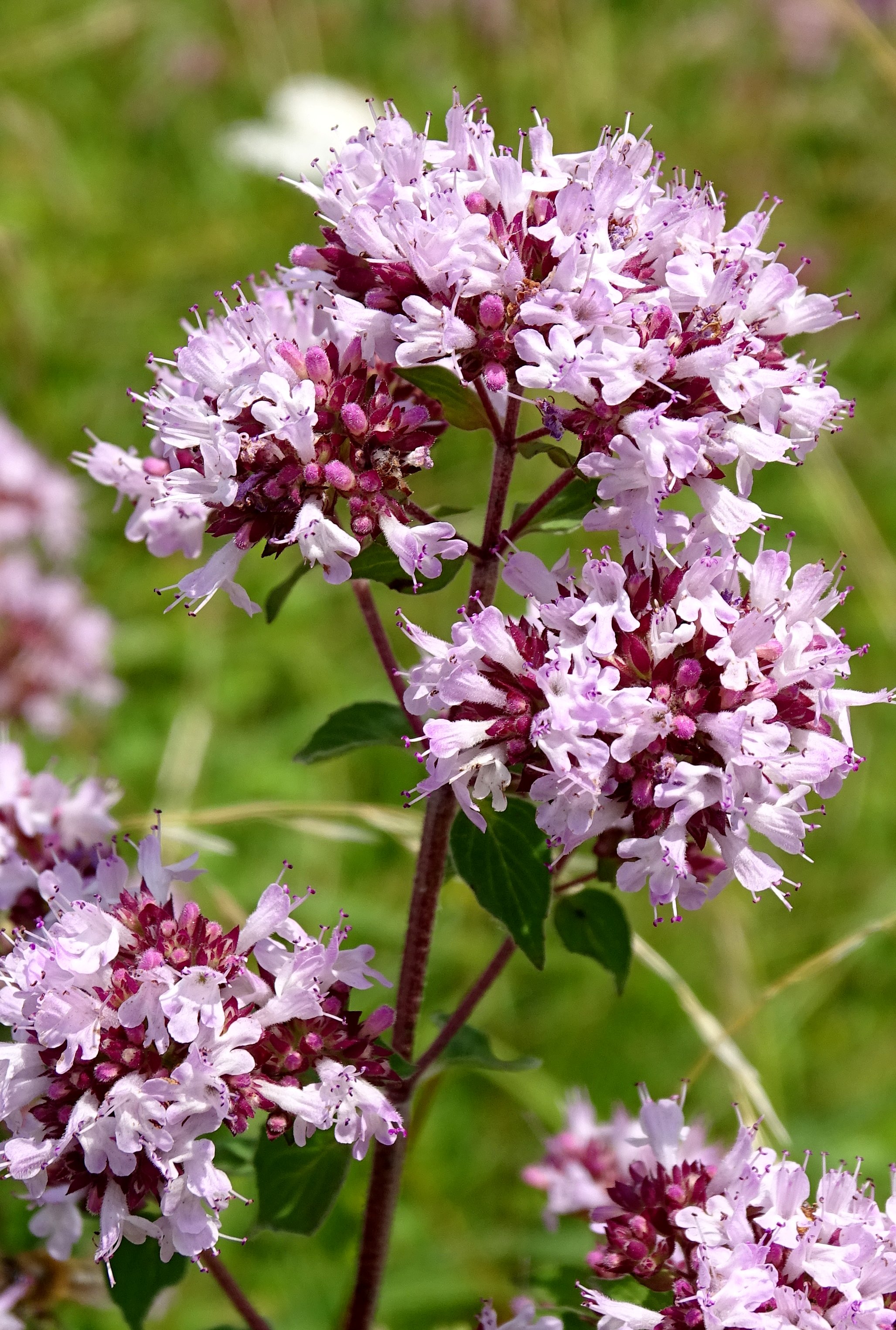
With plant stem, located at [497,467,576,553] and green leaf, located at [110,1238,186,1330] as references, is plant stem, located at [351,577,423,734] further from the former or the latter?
green leaf, located at [110,1238,186,1330]

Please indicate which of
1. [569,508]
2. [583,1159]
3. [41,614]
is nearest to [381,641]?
[569,508]

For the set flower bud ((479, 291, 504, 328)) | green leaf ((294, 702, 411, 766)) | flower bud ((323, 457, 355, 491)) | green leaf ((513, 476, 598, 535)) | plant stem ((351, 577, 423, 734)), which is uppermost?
flower bud ((479, 291, 504, 328))

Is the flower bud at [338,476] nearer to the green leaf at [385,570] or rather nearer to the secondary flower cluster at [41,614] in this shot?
the green leaf at [385,570]

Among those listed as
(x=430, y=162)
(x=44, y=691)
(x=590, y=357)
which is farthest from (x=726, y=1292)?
(x=44, y=691)

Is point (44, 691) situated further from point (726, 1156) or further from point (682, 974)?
point (726, 1156)

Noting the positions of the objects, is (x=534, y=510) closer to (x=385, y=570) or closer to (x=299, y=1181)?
(x=385, y=570)

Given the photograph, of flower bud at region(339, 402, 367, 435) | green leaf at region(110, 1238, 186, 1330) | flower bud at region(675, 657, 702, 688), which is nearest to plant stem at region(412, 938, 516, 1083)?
green leaf at region(110, 1238, 186, 1330)

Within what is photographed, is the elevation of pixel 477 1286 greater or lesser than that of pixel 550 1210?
lesser
